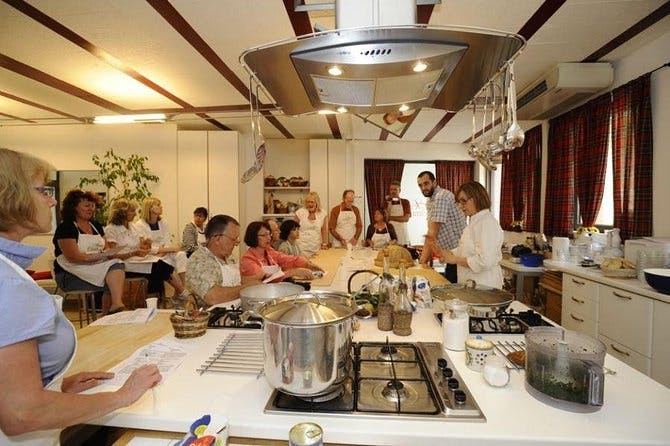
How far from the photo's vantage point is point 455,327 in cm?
130

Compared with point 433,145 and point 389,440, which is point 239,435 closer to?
point 389,440

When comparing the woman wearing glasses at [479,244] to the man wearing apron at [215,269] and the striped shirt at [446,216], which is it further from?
the man wearing apron at [215,269]

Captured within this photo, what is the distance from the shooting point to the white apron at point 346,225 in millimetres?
5348

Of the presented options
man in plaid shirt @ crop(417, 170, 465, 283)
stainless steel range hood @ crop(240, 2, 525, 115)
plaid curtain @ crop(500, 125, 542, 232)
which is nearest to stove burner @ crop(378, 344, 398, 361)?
stainless steel range hood @ crop(240, 2, 525, 115)

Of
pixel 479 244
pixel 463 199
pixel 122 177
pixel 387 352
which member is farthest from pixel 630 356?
pixel 122 177

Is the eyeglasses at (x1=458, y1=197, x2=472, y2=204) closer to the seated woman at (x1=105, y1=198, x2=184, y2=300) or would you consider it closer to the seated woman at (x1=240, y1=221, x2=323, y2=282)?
the seated woman at (x1=240, y1=221, x2=323, y2=282)

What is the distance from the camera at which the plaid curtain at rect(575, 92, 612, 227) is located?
324cm

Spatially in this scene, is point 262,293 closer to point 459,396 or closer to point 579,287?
point 459,396

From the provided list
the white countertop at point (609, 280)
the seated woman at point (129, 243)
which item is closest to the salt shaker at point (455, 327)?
the white countertop at point (609, 280)

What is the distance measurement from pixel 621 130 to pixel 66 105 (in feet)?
19.1

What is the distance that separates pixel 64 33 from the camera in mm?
2504

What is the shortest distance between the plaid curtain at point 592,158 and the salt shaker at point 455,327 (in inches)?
116

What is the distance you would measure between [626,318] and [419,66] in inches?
93.8

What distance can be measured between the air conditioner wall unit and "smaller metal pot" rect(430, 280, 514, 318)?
2.26 meters
